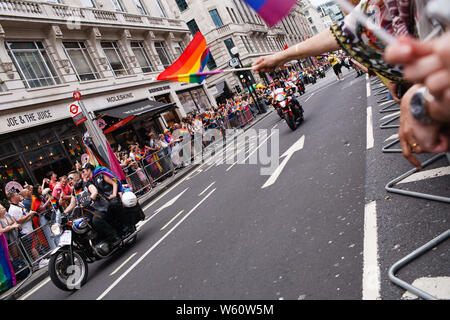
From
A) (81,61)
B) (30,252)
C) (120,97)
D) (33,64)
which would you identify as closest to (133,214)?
(30,252)

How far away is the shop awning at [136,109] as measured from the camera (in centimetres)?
1689

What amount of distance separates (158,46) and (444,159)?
77.5ft

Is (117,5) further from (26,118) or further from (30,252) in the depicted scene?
(30,252)

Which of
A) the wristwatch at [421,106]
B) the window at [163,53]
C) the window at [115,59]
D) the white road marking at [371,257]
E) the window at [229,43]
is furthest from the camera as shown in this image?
the window at [229,43]

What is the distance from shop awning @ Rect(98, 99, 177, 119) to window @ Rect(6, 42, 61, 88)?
9.94 ft

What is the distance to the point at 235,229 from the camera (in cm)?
477

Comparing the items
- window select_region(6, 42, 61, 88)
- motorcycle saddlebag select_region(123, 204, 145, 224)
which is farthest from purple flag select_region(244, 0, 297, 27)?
window select_region(6, 42, 61, 88)

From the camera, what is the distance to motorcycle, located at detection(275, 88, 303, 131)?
35.4 ft

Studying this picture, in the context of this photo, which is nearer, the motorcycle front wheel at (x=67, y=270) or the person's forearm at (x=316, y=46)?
the person's forearm at (x=316, y=46)

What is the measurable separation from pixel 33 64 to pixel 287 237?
1559 cm

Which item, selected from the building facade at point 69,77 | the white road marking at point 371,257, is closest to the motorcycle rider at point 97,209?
the white road marking at point 371,257

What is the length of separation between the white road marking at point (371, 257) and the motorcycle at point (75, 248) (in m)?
4.44

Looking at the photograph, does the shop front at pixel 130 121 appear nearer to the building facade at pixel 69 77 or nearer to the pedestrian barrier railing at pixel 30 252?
the building facade at pixel 69 77

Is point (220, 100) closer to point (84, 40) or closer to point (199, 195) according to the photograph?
point (84, 40)
